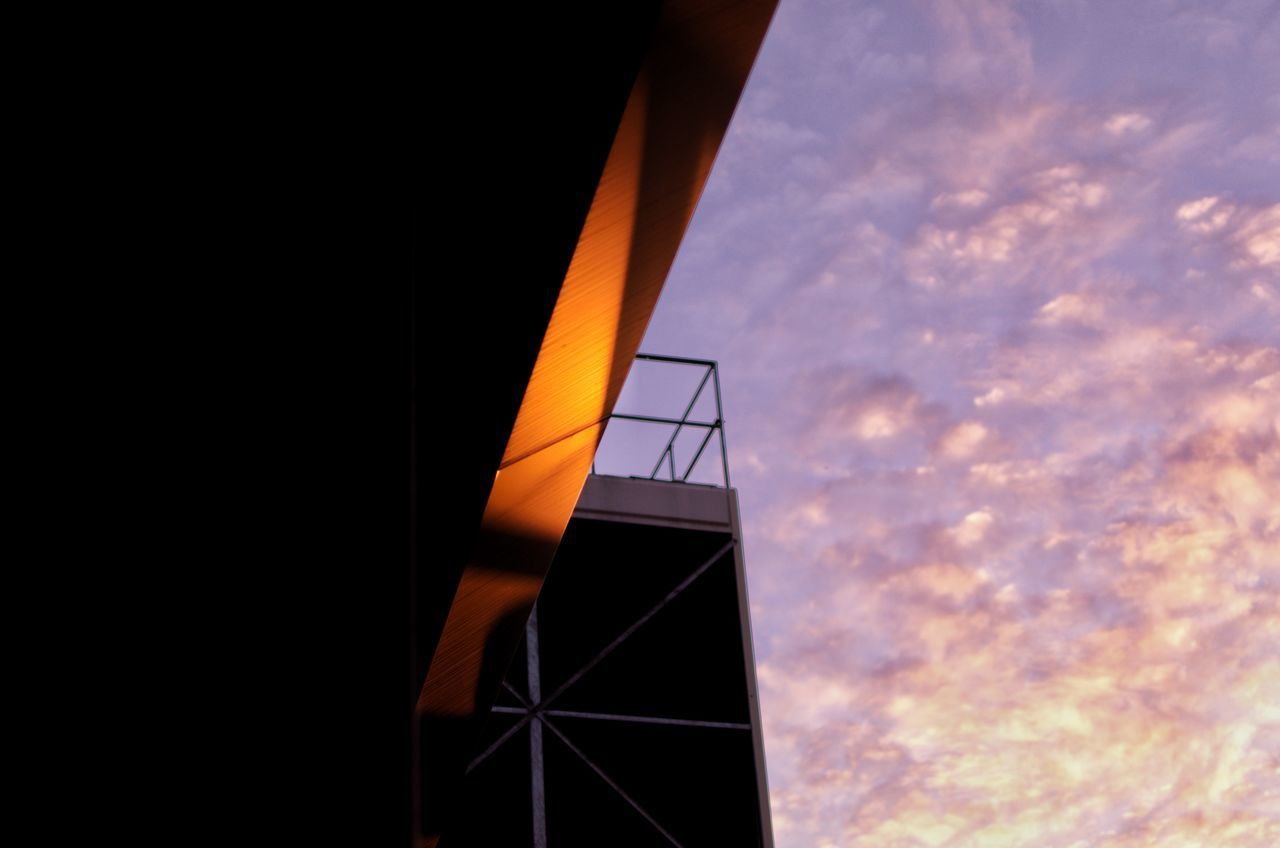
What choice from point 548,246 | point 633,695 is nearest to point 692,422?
point 633,695

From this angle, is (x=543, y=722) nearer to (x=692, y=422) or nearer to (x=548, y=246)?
(x=692, y=422)

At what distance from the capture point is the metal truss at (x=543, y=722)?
1280 cm

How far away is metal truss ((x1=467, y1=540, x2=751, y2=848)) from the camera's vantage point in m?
12.8

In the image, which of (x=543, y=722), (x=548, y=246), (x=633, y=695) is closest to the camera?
(x=548, y=246)

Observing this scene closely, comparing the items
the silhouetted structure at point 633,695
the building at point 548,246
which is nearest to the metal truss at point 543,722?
the silhouetted structure at point 633,695

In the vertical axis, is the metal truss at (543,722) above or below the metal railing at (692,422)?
below

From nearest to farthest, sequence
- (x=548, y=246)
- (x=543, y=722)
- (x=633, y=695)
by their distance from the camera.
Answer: (x=548, y=246) → (x=543, y=722) → (x=633, y=695)

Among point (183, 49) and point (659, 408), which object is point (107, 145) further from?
point (659, 408)

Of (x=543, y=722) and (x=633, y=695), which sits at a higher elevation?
(x=633, y=695)

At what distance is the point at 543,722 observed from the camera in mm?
13203

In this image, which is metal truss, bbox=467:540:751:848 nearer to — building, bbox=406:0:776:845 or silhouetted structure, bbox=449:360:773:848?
silhouetted structure, bbox=449:360:773:848

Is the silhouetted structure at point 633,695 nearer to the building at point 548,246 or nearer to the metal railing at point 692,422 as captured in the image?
the metal railing at point 692,422

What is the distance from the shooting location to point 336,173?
3.62 m

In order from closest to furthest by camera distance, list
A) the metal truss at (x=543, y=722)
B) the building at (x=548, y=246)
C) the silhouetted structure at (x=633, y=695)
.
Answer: the building at (x=548, y=246) < the metal truss at (x=543, y=722) < the silhouetted structure at (x=633, y=695)
